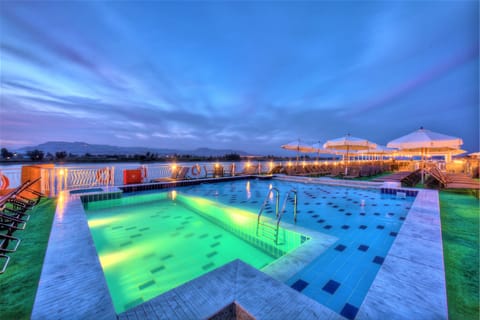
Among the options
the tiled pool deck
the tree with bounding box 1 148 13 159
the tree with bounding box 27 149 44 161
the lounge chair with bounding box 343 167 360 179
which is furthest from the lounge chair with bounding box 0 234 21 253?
the tree with bounding box 27 149 44 161

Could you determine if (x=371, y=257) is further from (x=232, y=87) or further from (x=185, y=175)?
(x=232, y=87)

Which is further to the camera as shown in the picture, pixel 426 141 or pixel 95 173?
pixel 95 173

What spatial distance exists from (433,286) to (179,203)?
247 inches

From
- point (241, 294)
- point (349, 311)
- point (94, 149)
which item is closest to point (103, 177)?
point (241, 294)

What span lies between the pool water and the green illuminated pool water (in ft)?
2.66

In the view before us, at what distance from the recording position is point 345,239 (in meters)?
3.19

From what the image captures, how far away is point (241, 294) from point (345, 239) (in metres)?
2.57

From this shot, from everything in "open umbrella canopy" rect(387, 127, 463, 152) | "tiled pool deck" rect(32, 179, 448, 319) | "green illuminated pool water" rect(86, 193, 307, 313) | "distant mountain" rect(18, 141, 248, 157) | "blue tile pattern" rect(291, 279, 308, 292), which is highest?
"distant mountain" rect(18, 141, 248, 157)

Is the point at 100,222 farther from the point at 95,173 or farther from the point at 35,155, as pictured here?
the point at 35,155

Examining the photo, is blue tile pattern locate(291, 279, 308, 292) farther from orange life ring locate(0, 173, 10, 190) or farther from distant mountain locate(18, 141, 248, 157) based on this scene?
distant mountain locate(18, 141, 248, 157)

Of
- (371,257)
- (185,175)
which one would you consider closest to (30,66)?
(185,175)

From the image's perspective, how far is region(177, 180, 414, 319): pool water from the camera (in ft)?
6.17

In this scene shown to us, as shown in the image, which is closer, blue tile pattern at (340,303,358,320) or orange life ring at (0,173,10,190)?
blue tile pattern at (340,303,358,320)

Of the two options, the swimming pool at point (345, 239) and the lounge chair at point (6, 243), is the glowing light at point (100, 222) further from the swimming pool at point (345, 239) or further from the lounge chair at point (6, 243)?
the swimming pool at point (345, 239)
